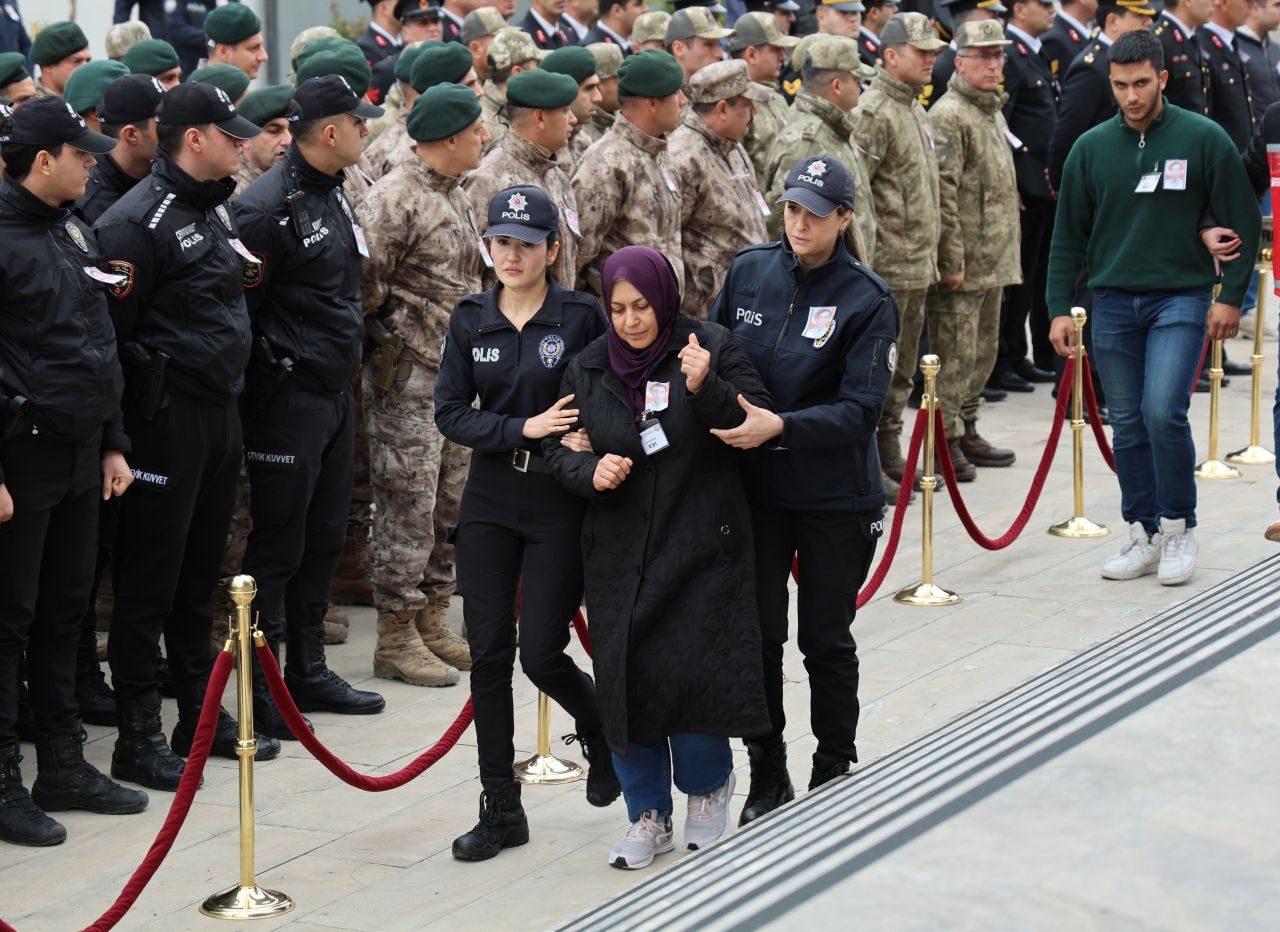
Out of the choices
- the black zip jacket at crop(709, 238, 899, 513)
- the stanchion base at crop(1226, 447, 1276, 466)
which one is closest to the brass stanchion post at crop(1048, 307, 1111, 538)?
the stanchion base at crop(1226, 447, 1276, 466)

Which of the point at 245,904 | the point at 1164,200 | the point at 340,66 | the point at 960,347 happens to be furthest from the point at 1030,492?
the point at 245,904

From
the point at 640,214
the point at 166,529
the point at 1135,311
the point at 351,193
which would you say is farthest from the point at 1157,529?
the point at 166,529

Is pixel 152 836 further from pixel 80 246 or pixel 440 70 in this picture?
pixel 440 70

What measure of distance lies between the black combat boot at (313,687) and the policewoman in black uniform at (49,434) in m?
1.07

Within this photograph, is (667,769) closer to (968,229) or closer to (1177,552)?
(1177,552)

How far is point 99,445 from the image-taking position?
18.6ft

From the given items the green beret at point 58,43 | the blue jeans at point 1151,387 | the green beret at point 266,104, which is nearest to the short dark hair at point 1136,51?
the blue jeans at point 1151,387

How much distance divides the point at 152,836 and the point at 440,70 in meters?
3.78

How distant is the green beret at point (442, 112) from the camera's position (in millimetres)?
6805

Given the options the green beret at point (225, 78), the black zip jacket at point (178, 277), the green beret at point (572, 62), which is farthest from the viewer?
the green beret at point (572, 62)

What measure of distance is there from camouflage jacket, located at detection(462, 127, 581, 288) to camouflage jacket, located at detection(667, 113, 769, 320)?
113cm

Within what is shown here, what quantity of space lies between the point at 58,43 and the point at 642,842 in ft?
18.8

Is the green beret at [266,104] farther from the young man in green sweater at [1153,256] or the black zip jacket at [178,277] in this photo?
the young man in green sweater at [1153,256]

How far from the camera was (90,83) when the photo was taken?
7.37 m
